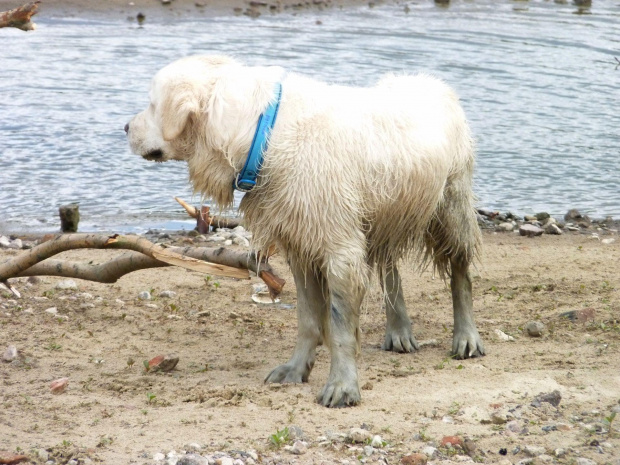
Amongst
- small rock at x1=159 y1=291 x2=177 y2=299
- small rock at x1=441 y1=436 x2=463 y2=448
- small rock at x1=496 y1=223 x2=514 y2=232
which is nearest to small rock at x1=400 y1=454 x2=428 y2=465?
small rock at x1=441 y1=436 x2=463 y2=448

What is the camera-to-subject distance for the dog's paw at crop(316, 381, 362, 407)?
16.4 feet

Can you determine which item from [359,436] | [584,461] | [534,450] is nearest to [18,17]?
[359,436]

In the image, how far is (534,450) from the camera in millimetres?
4324

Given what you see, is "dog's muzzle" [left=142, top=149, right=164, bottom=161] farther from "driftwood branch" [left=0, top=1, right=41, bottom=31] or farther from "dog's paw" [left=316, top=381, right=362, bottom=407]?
"dog's paw" [left=316, top=381, right=362, bottom=407]

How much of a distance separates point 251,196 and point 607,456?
2210mm

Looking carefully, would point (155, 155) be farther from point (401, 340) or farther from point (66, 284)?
point (66, 284)

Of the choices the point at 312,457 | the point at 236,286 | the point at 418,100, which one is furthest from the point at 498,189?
the point at 312,457

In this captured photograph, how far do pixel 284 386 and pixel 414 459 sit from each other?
4.08 ft

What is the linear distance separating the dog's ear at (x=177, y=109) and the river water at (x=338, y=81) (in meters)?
4.52

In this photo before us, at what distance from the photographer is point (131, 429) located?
15.1 feet

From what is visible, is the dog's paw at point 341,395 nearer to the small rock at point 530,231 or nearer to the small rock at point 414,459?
the small rock at point 414,459

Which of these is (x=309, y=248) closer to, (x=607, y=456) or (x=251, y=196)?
(x=251, y=196)

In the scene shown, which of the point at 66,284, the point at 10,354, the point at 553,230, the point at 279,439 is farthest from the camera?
the point at 553,230

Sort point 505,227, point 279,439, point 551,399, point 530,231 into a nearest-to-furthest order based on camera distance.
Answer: point 279,439
point 551,399
point 530,231
point 505,227
